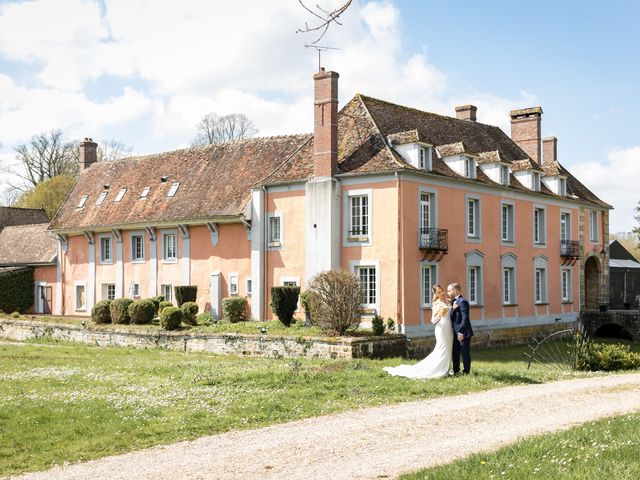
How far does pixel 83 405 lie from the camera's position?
13.3 meters

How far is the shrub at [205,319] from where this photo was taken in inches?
1168

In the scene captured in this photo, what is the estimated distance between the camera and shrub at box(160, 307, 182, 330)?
27797mm

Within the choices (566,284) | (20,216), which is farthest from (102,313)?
(20,216)

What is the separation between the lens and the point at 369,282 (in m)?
27.3

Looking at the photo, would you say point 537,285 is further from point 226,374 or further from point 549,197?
point 226,374

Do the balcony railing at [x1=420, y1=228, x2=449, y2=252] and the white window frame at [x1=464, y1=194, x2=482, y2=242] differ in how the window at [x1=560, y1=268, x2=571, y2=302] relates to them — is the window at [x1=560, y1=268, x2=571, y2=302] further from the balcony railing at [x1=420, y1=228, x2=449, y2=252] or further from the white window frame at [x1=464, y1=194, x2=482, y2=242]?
the balcony railing at [x1=420, y1=228, x2=449, y2=252]

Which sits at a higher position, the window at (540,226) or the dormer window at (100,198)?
the dormer window at (100,198)

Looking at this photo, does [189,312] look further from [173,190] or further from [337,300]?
[173,190]

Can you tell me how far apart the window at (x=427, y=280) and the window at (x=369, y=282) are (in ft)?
5.58

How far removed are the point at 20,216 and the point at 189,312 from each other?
83.6 ft

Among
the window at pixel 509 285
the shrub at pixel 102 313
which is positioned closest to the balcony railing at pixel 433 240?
the window at pixel 509 285

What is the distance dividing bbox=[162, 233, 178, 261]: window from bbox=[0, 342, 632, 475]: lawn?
13360 millimetres

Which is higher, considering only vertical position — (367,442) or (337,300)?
(337,300)

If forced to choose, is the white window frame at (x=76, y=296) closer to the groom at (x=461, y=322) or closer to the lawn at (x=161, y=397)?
the lawn at (x=161, y=397)
